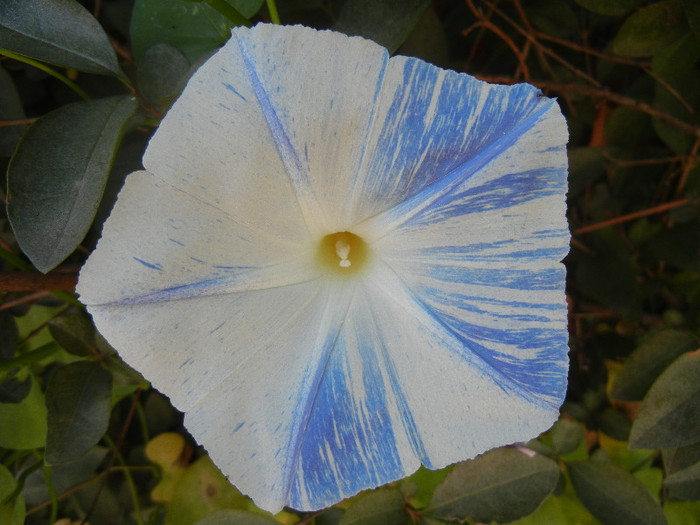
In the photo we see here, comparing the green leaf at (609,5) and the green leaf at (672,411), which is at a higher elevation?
the green leaf at (609,5)

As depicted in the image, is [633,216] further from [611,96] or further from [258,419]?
[258,419]

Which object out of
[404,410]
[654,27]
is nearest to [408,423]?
[404,410]

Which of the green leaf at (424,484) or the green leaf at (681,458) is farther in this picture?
the green leaf at (424,484)

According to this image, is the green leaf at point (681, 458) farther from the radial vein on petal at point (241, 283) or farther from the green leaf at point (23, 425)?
the green leaf at point (23, 425)

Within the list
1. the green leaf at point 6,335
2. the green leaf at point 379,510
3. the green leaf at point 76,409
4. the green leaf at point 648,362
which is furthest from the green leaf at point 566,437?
the green leaf at point 6,335

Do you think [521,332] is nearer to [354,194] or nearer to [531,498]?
[354,194]

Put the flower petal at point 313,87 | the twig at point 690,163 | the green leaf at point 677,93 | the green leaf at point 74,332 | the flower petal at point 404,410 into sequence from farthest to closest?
1. the twig at point 690,163
2. the green leaf at point 677,93
3. the green leaf at point 74,332
4. the flower petal at point 404,410
5. the flower petal at point 313,87

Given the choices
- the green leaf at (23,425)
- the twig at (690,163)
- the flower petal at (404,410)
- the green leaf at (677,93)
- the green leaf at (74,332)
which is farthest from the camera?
the twig at (690,163)
